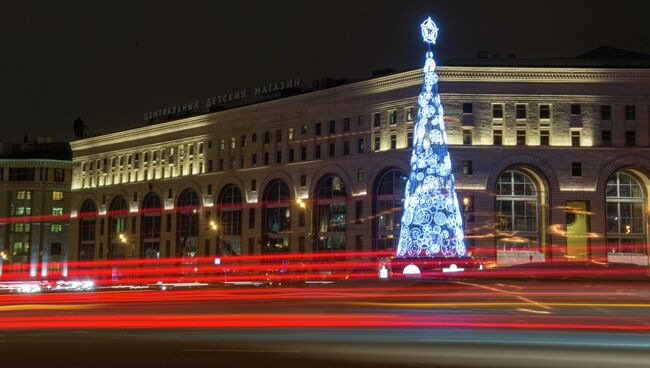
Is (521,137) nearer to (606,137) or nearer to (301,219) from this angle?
(606,137)

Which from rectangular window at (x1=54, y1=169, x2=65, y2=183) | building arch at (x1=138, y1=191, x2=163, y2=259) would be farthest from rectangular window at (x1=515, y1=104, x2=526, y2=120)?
rectangular window at (x1=54, y1=169, x2=65, y2=183)

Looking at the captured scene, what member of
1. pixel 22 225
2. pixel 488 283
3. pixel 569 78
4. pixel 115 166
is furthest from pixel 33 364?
pixel 22 225

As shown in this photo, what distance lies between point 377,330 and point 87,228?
289ft

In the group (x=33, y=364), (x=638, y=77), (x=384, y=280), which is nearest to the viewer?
(x=33, y=364)

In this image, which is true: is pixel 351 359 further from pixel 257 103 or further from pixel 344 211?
pixel 257 103

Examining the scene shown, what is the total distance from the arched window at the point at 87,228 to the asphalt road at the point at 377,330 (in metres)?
77.4

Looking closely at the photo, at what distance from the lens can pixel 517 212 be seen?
67.1 m

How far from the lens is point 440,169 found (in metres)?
47.6

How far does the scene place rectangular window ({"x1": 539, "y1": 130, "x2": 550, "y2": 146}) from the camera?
67.0 meters

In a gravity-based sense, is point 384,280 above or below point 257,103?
below

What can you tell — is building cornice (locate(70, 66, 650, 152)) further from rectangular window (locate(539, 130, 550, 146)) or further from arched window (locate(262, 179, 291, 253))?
arched window (locate(262, 179, 291, 253))

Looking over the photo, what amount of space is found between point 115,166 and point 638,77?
194 feet

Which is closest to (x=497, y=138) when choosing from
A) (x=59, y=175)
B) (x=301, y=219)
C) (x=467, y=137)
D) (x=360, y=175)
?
(x=467, y=137)

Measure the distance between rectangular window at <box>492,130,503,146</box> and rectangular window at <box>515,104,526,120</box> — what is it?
2004mm
